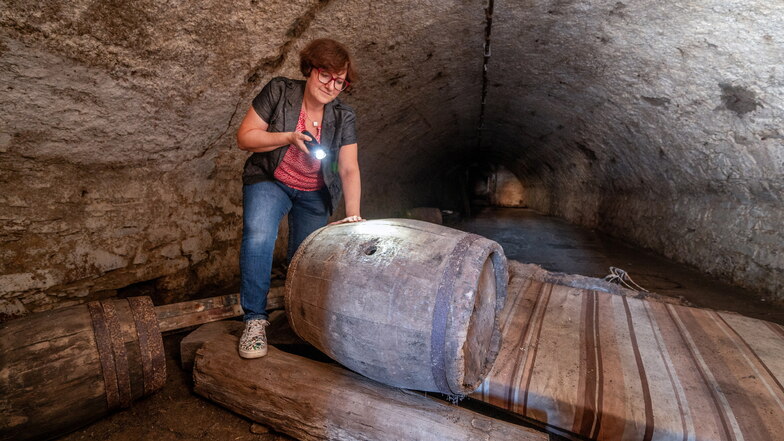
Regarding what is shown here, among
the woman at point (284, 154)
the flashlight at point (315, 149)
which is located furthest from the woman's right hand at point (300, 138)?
the flashlight at point (315, 149)

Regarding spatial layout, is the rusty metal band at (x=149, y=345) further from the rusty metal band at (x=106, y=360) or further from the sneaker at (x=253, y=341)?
the sneaker at (x=253, y=341)

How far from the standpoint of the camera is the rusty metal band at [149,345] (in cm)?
162

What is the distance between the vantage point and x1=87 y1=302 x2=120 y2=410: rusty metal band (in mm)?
1507

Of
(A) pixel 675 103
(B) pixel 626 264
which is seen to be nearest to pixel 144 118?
(A) pixel 675 103

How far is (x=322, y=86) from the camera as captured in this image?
75.9 inches

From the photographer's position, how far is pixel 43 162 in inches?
84.6

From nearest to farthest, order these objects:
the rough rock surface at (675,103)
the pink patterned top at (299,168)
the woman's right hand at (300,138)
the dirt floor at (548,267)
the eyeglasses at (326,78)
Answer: the dirt floor at (548,267), the woman's right hand at (300,138), the eyeglasses at (326,78), the pink patterned top at (299,168), the rough rock surface at (675,103)

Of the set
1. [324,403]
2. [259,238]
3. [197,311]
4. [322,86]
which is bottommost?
[324,403]

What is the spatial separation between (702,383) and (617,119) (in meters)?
3.62

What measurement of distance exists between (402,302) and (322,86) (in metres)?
1.31

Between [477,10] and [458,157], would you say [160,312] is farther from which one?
[458,157]

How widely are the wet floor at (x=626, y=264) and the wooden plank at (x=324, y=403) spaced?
2.88 m

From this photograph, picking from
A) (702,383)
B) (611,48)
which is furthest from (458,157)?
(702,383)

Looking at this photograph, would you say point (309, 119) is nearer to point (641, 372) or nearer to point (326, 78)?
point (326, 78)
